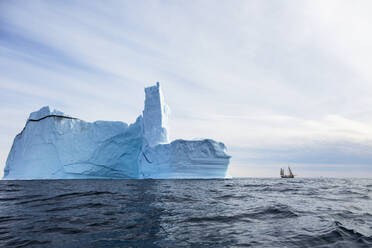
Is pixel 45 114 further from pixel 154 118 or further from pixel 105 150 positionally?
pixel 154 118

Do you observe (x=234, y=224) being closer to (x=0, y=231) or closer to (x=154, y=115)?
(x=0, y=231)

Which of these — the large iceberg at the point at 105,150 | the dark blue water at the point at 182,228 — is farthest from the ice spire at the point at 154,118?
the dark blue water at the point at 182,228

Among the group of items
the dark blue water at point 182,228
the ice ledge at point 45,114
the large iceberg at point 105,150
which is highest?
the ice ledge at point 45,114

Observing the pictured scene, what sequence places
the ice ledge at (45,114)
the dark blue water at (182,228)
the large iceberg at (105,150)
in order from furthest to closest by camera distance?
the ice ledge at (45,114), the large iceberg at (105,150), the dark blue water at (182,228)

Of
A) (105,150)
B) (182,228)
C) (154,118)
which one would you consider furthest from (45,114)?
(182,228)

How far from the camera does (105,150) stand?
2325 cm

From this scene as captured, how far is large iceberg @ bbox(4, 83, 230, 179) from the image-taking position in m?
21.6

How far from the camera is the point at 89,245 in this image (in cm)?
291

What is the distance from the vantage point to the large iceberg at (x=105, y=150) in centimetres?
2158

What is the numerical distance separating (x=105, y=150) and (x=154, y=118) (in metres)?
6.13

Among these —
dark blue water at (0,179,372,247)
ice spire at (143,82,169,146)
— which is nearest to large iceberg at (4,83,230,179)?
ice spire at (143,82,169,146)

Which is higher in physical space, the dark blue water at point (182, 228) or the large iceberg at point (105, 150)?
the large iceberg at point (105, 150)

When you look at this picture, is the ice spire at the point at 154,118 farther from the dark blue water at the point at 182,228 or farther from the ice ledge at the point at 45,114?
the dark blue water at the point at 182,228

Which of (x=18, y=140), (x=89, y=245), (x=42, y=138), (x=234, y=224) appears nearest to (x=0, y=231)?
(x=89, y=245)
